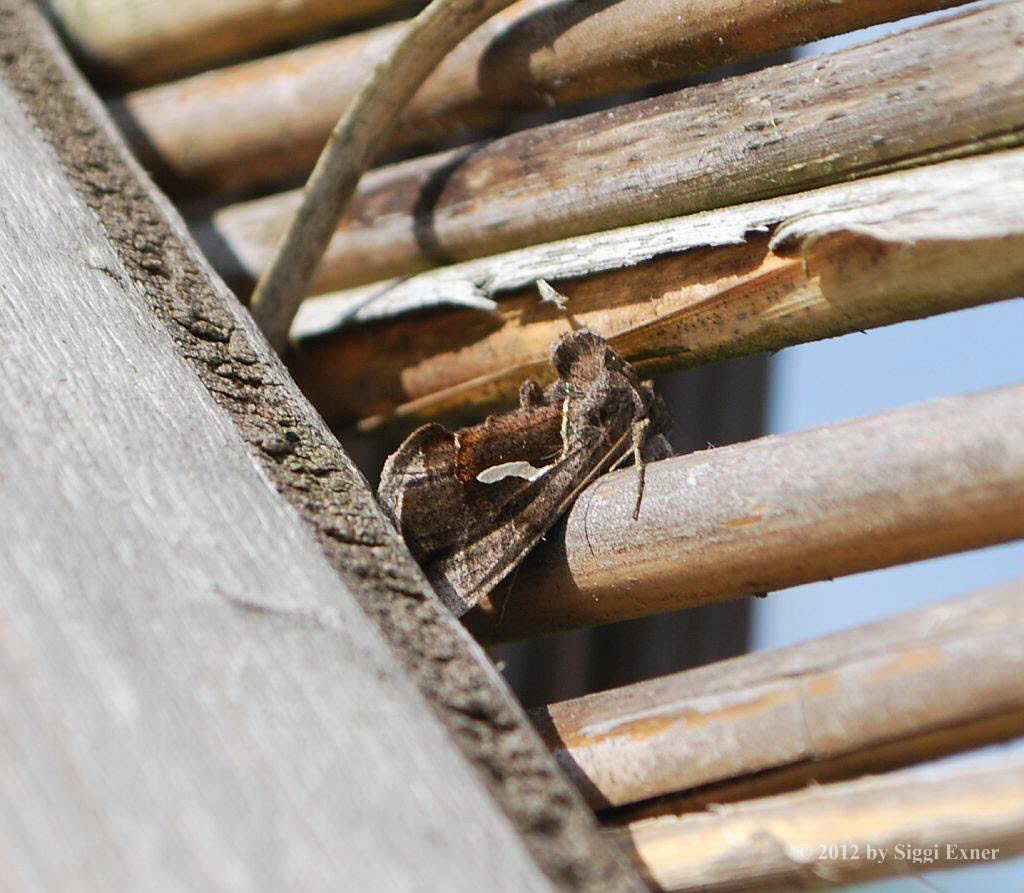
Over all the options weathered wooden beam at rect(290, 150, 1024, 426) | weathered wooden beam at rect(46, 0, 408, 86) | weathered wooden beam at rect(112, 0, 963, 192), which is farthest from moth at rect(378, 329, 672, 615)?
weathered wooden beam at rect(46, 0, 408, 86)

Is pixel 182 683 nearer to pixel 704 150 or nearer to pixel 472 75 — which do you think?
pixel 704 150

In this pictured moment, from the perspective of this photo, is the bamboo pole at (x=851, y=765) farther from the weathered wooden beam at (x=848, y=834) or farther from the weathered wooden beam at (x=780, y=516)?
the weathered wooden beam at (x=780, y=516)

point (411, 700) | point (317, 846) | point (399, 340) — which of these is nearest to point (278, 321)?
point (399, 340)

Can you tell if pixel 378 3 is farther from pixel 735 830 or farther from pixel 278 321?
pixel 735 830

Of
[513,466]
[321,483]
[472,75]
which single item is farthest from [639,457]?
[472,75]

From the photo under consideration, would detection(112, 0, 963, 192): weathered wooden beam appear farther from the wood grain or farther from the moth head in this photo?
the wood grain
